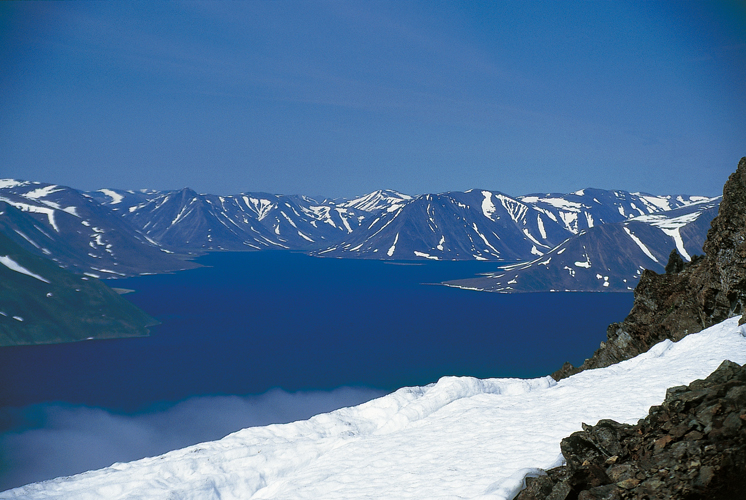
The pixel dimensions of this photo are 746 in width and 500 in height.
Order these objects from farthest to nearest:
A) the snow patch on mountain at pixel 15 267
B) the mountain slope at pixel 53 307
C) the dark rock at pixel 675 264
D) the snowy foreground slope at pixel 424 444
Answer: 1. the snow patch on mountain at pixel 15 267
2. the mountain slope at pixel 53 307
3. the dark rock at pixel 675 264
4. the snowy foreground slope at pixel 424 444

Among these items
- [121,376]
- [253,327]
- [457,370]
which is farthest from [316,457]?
[253,327]

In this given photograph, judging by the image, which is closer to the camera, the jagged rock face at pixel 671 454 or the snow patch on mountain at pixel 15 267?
the jagged rock face at pixel 671 454

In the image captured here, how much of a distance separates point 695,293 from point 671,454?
27.9 m

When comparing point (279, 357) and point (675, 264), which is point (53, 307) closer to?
point (279, 357)

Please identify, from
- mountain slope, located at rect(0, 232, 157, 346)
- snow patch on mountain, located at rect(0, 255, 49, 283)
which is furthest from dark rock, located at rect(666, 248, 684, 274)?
snow patch on mountain, located at rect(0, 255, 49, 283)

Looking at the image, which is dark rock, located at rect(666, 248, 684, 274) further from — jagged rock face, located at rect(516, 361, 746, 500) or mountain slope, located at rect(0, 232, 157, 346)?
mountain slope, located at rect(0, 232, 157, 346)

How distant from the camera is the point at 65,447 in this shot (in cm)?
8850

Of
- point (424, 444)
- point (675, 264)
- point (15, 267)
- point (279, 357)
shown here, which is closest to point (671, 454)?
point (424, 444)

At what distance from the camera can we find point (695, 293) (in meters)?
35.2

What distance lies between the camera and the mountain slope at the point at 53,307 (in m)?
155

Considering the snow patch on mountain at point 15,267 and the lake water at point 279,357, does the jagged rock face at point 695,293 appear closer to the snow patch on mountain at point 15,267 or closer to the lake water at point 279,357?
the lake water at point 279,357

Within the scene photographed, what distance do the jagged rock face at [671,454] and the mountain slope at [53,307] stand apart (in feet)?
577

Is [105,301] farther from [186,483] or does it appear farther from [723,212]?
[723,212]

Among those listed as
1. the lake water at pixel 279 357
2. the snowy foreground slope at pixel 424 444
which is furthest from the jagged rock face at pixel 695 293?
the lake water at pixel 279 357
